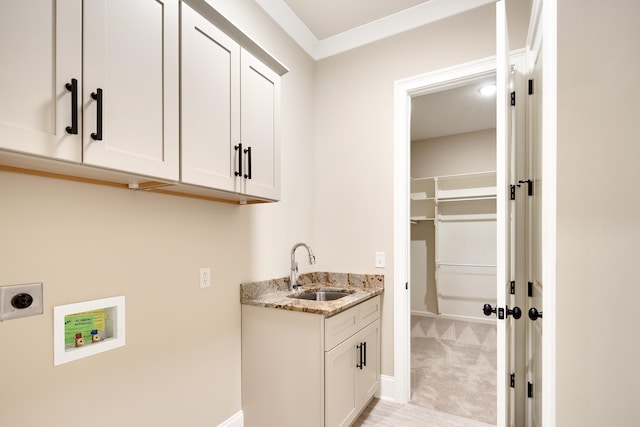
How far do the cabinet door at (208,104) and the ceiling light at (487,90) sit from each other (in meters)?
2.84

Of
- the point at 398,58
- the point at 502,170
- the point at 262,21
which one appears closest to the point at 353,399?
the point at 502,170

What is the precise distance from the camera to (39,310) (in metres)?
1.11

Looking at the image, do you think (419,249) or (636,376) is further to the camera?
(419,249)

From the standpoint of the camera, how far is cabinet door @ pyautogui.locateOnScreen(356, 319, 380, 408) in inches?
81.8

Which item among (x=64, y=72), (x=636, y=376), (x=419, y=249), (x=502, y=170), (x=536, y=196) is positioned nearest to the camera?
(x=64, y=72)

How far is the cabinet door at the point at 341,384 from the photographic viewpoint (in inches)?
67.6

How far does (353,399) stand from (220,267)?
3.93ft

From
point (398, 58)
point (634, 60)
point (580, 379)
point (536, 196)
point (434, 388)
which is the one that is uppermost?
point (398, 58)

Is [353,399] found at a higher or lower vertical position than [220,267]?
lower

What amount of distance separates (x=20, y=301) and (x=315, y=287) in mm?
1780

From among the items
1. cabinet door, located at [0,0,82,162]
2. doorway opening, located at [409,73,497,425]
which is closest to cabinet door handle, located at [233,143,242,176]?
cabinet door, located at [0,0,82,162]

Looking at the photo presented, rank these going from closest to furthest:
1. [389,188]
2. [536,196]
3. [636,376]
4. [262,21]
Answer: [636,376], [536,196], [262,21], [389,188]

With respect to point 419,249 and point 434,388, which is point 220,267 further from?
point 419,249

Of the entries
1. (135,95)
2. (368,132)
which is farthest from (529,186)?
(135,95)
